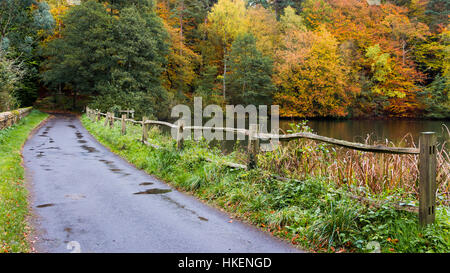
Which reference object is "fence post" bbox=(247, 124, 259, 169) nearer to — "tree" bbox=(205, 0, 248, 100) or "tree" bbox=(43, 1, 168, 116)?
"tree" bbox=(43, 1, 168, 116)

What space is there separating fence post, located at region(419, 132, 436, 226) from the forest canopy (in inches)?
1195

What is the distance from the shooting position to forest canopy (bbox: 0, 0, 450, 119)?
1361 inches

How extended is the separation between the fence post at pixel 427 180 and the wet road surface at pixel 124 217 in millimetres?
1645

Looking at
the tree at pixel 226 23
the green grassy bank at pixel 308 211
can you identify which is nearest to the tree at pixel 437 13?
the tree at pixel 226 23

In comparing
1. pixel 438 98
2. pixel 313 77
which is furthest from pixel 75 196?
pixel 438 98

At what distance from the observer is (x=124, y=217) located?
5617 mm

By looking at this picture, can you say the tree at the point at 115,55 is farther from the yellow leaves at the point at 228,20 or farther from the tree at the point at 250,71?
the yellow leaves at the point at 228,20

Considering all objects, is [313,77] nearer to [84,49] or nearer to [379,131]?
[379,131]

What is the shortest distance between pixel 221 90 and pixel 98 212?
41.2 meters

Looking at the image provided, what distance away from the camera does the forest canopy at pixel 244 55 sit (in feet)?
113

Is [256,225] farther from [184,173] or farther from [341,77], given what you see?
[341,77]

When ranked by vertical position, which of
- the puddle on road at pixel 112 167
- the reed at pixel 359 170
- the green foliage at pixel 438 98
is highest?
the green foliage at pixel 438 98

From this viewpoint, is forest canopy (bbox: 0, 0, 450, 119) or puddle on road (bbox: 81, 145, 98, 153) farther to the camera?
forest canopy (bbox: 0, 0, 450, 119)

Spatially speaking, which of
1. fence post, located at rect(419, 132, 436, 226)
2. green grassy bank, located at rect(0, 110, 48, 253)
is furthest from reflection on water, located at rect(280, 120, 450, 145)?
green grassy bank, located at rect(0, 110, 48, 253)
